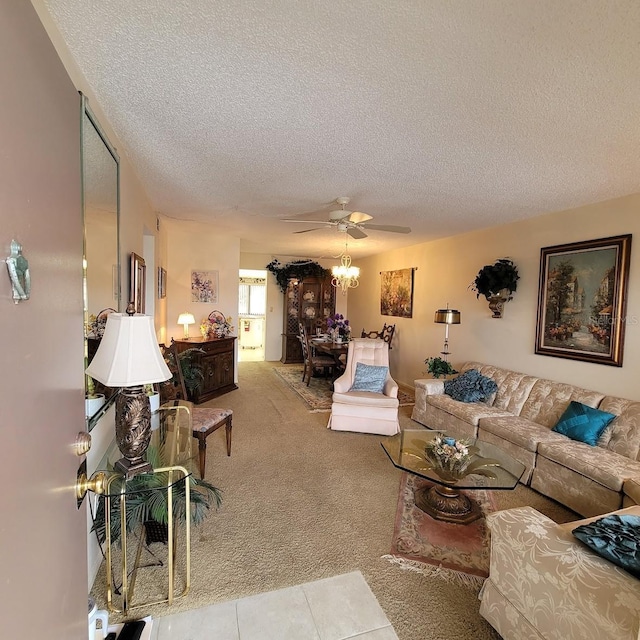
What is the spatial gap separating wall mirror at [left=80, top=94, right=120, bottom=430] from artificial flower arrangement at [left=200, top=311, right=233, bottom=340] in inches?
123

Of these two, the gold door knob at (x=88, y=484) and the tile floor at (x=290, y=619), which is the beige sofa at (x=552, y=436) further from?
the gold door knob at (x=88, y=484)

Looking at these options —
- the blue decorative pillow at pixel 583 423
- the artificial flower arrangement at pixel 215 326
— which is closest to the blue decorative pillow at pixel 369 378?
the blue decorative pillow at pixel 583 423

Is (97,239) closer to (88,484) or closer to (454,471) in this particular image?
(88,484)

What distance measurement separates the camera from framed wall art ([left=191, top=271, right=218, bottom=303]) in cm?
551

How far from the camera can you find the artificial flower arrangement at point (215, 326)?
17.4 ft

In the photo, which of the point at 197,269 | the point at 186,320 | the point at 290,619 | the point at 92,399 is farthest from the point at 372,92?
the point at 197,269

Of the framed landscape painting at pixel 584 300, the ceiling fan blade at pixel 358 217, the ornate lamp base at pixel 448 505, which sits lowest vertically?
the ornate lamp base at pixel 448 505

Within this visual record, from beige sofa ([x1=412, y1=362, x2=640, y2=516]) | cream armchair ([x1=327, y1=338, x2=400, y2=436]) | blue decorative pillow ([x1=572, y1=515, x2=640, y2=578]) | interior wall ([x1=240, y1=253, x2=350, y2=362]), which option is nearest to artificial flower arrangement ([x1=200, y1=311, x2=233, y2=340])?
cream armchair ([x1=327, y1=338, x2=400, y2=436])

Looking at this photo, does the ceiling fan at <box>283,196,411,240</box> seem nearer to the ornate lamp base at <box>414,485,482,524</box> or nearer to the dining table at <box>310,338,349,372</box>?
the ornate lamp base at <box>414,485,482,524</box>

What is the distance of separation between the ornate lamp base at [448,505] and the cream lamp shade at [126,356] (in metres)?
2.11

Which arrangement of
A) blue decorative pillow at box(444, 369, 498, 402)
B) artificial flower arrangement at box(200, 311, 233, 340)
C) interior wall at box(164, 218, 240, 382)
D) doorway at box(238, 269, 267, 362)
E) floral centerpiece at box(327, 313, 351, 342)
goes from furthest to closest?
doorway at box(238, 269, 267, 362) < floral centerpiece at box(327, 313, 351, 342) < interior wall at box(164, 218, 240, 382) < artificial flower arrangement at box(200, 311, 233, 340) < blue decorative pillow at box(444, 369, 498, 402)

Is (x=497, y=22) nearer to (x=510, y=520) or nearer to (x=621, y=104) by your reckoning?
(x=621, y=104)

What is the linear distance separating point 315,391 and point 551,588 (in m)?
4.32

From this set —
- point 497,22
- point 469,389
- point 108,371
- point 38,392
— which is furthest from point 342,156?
point 469,389
